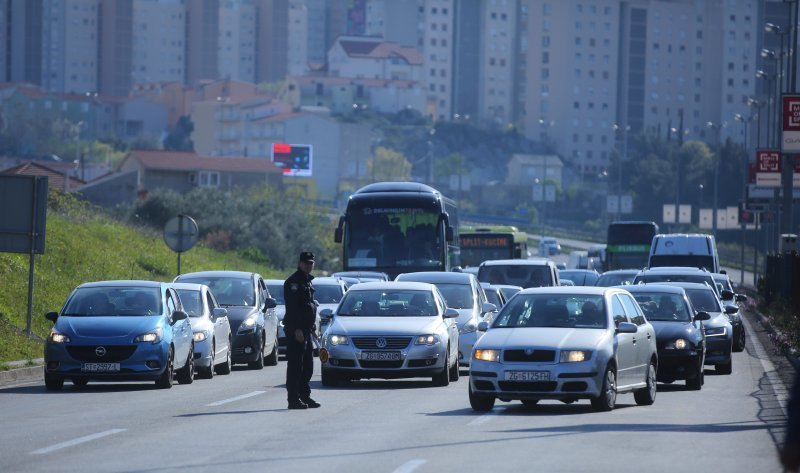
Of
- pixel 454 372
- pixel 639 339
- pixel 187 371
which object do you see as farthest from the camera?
pixel 454 372

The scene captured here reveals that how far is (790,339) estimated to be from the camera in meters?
32.9

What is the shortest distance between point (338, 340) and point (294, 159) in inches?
6305

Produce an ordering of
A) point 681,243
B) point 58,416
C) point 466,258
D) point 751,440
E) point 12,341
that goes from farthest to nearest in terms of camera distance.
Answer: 1. point 466,258
2. point 681,243
3. point 12,341
4. point 58,416
5. point 751,440

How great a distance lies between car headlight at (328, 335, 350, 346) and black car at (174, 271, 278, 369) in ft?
20.6

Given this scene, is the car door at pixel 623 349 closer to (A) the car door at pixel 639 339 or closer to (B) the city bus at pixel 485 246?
(A) the car door at pixel 639 339

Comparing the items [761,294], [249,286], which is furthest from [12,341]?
[761,294]

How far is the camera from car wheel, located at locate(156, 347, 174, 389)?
74.8 ft

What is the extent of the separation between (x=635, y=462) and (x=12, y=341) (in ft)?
58.3

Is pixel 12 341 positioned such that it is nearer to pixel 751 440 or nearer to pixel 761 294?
pixel 751 440

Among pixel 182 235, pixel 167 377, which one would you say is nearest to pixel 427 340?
pixel 167 377

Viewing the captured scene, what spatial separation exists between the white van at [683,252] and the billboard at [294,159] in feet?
440

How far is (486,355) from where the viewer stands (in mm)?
18547

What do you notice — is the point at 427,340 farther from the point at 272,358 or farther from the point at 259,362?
the point at 272,358

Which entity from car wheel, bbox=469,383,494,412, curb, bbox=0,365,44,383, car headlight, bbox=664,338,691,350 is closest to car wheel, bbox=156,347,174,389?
curb, bbox=0,365,44,383
